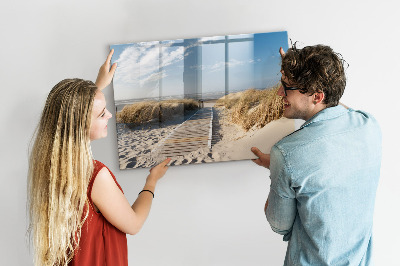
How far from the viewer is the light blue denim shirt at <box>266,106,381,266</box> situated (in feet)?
4.16

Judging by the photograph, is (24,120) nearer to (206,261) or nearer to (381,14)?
(206,261)

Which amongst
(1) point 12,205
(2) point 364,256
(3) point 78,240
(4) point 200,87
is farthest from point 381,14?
(1) point 12,205

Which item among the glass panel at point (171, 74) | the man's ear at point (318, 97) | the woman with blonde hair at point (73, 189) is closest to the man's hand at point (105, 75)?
the glass panel at point (171, 74)

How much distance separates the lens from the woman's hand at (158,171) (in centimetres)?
176

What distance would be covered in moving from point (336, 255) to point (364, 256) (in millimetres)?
167

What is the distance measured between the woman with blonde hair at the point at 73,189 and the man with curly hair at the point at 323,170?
59 cm

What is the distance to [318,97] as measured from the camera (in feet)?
4.47

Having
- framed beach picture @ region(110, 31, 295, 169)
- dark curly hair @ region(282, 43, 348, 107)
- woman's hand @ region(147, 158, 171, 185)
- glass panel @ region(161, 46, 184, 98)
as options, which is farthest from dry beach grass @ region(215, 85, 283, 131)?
dark curly hair @ region(282, 43, 348, 107)

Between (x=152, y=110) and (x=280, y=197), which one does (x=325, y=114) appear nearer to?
(x=280, y=197)

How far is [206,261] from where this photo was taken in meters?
2.00

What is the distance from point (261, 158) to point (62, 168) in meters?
0.94

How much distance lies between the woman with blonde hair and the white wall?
0.56 meters

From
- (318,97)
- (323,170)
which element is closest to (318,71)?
(318,97)

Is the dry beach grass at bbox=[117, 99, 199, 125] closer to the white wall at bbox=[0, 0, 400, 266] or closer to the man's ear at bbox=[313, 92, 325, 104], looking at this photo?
the white wall at bbox=[0, 0, 400, 266]
